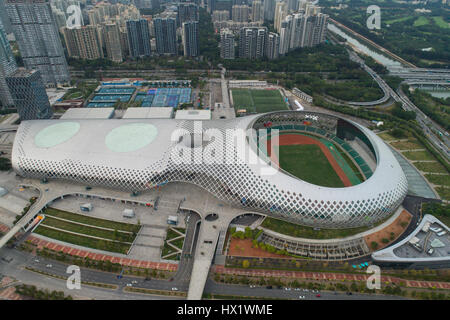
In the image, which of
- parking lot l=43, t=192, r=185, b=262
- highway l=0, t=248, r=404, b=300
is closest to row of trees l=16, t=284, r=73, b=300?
highway l=0, t=248, r=404, b=300

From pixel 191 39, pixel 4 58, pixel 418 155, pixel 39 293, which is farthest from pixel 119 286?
pixel 191 39

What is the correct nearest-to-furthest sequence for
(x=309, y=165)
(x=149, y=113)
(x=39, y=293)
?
(x=39, y=293), (x=309, y=165), (x=149, y=113)

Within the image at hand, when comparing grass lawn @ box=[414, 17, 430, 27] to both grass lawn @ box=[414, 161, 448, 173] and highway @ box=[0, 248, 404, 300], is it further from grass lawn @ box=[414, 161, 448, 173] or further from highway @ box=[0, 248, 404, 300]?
highway @ box=[0, 248, 404, 300]

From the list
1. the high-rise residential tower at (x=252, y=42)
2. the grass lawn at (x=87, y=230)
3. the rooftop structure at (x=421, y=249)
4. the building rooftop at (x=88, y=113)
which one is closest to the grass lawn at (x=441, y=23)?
the high-rise residential tower at (x=252, y=42)

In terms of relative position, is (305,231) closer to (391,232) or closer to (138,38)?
(391,232)

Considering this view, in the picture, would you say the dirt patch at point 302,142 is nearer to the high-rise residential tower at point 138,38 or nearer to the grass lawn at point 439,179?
the grass lawn at point 439,179

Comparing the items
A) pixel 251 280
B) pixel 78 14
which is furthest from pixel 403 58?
pixel 78 14

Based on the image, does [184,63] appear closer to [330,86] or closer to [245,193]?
[330,86]
